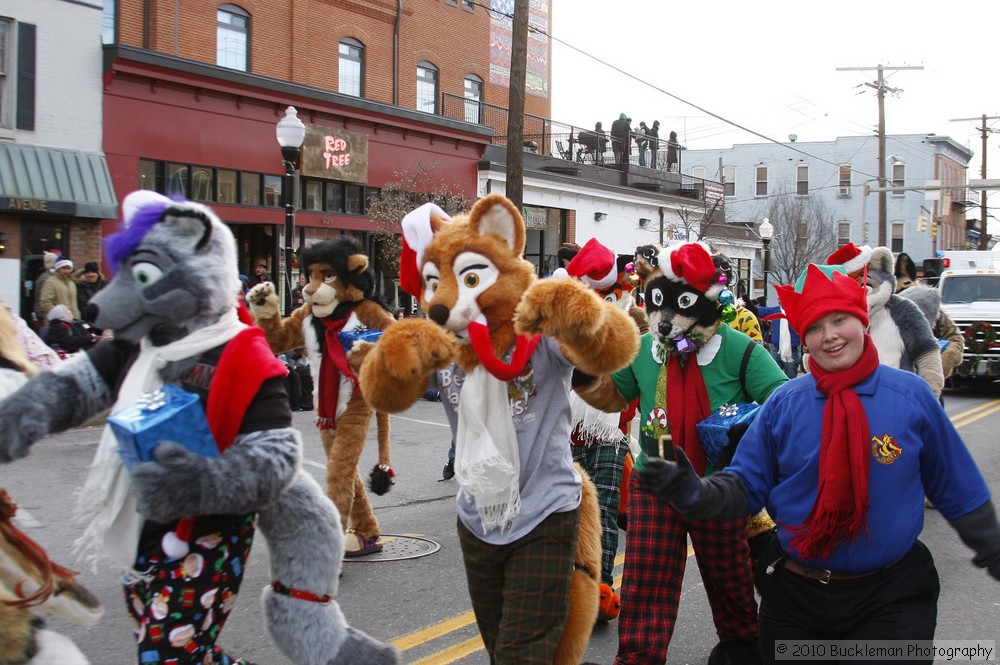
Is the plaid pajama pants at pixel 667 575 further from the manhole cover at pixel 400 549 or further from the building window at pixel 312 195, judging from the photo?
the building window at pixel 312 195

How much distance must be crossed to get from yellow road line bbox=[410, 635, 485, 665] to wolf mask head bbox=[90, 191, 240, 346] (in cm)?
223

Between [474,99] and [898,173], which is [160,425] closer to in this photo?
[474,99]

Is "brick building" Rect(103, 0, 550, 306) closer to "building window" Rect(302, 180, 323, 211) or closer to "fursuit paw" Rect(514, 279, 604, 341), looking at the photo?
"building window" Rect(302, 180, 323, 211)

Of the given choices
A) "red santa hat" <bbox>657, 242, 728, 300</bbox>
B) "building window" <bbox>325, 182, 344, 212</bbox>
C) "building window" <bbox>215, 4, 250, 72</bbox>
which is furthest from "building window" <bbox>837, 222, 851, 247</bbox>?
"red santa hat" <bbox>657, 242, 728, 300</bbox>

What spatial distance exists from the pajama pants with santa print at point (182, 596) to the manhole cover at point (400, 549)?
3.14 metres

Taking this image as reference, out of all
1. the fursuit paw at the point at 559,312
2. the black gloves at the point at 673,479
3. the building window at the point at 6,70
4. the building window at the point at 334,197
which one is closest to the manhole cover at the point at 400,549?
the fursuit paw at the point at 559,312

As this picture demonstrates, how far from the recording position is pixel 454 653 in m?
4.54

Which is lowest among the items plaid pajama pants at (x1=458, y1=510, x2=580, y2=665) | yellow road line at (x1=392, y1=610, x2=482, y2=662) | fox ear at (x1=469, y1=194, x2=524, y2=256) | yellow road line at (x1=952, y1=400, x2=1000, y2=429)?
yellow road line at (x1=392, y1=610, x2=482, y2=662)

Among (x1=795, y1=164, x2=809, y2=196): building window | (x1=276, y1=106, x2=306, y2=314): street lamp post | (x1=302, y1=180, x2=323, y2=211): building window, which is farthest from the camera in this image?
(x1=795, y1=164, x2=809, y2=196): building window

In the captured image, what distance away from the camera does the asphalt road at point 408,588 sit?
461cm

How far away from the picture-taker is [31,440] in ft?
9.53

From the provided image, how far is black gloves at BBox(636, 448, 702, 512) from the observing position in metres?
2.79

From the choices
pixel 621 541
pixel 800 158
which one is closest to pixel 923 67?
pixel 800 158

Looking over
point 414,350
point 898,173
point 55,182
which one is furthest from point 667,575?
point 898,173
